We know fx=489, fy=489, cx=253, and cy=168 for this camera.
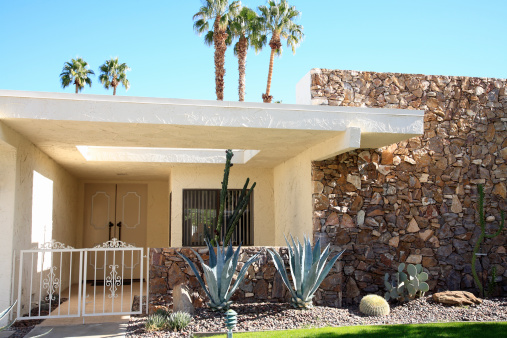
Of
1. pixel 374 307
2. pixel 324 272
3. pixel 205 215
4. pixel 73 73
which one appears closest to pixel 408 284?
pixel 374 307

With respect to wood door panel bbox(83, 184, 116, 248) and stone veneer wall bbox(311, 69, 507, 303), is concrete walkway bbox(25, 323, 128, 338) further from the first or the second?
wood door panel bbox(83, 184, 116, 248)

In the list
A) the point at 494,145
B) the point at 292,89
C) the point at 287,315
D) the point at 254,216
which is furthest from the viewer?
the point at 254,216

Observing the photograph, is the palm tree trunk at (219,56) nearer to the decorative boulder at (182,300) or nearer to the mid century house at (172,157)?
the mid century house at (172,157)

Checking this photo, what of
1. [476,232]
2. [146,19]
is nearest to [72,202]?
[146,19]

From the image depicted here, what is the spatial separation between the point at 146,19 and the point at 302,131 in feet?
27.8

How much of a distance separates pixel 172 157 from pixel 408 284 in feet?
19.1

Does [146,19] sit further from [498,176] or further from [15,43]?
[498,176]

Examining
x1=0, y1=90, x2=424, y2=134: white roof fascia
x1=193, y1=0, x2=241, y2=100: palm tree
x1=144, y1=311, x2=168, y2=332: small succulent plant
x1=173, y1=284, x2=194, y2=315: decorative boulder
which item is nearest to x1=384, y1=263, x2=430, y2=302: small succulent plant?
x1=0, y1=90, x2=424, y2=134: white roof fascia

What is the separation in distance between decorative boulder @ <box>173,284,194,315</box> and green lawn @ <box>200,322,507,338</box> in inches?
44.7

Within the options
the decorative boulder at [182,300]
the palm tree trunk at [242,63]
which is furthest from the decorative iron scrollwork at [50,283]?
the palm tree trunk at [242,63]

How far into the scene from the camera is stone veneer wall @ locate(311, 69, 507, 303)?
9.68m

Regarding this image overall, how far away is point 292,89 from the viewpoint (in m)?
11.5

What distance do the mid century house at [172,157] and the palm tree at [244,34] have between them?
7773 mm

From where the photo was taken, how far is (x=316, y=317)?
25.3 ft
